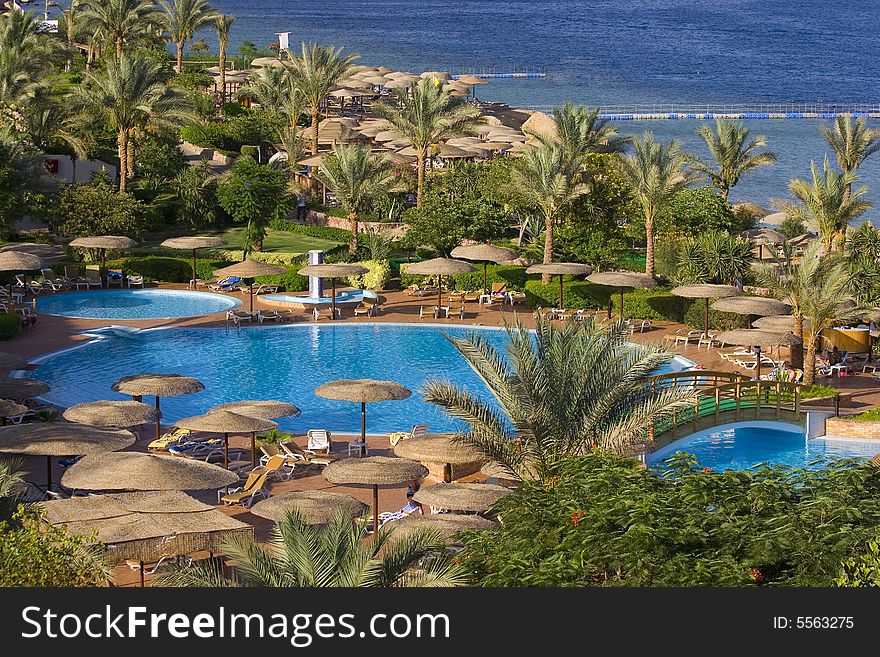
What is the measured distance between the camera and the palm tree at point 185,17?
70625 millimetres

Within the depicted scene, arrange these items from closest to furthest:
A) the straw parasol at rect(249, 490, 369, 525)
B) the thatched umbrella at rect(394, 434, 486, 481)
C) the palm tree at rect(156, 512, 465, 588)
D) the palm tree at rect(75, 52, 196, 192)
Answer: the palm tree at rect(156, 512, 465, 588) → the straw parasol at rect(249, 490, 369, 525) → the thatched umbrella at rect(394, 434, 486, 481) → the palm tree at rect(75, 52, 196, 192)

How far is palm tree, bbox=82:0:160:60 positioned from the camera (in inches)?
2446

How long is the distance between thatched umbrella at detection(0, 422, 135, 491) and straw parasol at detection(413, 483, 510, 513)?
17.4ft

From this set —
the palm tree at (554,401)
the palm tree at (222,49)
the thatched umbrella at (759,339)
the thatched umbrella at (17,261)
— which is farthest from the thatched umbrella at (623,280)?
the palm tree at (222,49)

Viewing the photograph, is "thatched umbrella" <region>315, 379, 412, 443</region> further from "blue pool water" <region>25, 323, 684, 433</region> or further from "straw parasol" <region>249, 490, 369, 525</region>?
"straw parasol" <region>249, 490, 369, 525</region>

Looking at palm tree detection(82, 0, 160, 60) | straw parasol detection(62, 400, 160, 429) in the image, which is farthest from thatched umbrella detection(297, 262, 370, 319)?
palm tree detection(82, 0, 160, 60)

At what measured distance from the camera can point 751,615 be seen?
26.7ft

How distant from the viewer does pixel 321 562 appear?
36.8 ft

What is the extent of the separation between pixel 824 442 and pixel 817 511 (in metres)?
12.0

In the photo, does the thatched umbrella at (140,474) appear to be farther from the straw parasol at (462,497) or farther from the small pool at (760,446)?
the small pool at (760,446)

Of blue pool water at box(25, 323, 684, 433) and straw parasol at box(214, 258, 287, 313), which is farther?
straw parasol at box(214, 258, 287, 313)

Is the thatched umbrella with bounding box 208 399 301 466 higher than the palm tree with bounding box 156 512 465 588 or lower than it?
lower

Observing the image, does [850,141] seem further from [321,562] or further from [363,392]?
[321,562]

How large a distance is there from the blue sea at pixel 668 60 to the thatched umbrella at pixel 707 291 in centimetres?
3494
